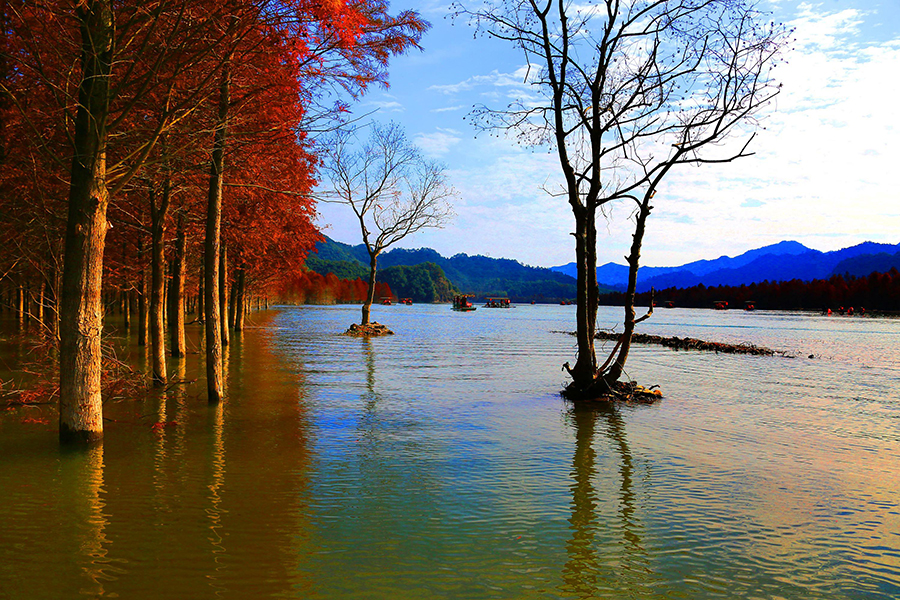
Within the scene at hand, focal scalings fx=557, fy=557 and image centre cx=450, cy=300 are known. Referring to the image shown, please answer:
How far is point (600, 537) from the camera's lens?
659cm

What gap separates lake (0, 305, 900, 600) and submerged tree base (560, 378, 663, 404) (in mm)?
1046

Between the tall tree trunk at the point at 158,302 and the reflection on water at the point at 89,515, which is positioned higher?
the tall tree trunk at the point at 158,302

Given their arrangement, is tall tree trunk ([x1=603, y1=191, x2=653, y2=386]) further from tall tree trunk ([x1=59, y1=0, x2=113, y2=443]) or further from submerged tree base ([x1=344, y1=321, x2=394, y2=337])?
submerged tree base ([x1=344, y1=321, x2=394, y2=337])

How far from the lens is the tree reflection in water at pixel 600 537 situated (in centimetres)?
545

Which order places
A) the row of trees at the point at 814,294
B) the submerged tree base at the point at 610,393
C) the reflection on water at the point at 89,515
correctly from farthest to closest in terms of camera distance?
the row of trees at the point at 814,294 → the submerged tree base at the point at 610,393 → the reflection on water at the point at 89,515

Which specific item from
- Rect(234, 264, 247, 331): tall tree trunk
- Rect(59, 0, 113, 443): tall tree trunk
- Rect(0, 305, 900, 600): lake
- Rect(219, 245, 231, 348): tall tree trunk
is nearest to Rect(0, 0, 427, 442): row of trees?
Rect(59, 0, 113, 443): tall tree trunk

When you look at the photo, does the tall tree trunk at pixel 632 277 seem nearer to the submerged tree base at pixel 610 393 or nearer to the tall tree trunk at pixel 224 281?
the submerged tree base at pixel 610 393

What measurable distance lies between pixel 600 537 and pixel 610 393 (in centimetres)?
1064

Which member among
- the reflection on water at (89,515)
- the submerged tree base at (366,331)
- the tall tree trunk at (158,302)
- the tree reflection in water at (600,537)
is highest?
the tall tree trunk at (158,302)

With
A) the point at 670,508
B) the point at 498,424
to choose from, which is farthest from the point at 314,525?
the point at 498,424

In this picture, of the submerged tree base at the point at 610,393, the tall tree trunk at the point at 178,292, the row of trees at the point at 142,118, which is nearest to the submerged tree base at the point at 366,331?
the tall tree trunk at the point at 178,292

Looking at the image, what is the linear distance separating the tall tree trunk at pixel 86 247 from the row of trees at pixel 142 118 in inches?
0.8

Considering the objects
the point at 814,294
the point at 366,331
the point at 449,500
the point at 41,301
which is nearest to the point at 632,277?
the point at 449,500

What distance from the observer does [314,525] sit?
265 inches
